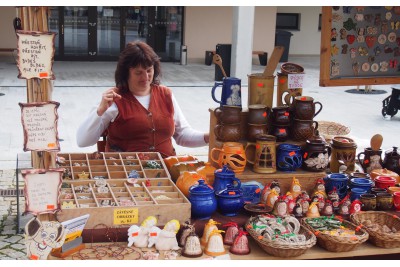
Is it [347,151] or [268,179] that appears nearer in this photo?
[268,179]

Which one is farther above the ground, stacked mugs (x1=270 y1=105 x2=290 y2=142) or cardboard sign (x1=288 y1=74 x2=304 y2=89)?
cardboard sign (x1=288 y1=74 x2=304 y2=89)

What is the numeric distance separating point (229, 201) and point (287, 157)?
0.52 m

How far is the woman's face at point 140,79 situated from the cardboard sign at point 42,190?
5.31ft

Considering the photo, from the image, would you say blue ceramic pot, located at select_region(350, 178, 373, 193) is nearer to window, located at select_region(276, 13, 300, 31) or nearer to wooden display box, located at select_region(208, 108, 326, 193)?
wooden display box, located at select_region(208, 108, 326, 193)

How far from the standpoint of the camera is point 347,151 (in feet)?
12.1

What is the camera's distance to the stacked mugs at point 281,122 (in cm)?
346

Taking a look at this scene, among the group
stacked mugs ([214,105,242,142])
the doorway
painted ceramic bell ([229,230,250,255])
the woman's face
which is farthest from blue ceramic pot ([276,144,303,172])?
the doorway

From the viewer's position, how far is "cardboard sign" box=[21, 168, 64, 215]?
2.37 m

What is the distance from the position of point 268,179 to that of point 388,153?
94 centimetres

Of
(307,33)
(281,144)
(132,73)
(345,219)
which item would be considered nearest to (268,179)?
(281,144)

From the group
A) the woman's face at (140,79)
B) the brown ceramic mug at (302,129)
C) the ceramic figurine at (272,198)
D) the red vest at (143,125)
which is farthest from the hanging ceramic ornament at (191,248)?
the woman's face at (140,79)

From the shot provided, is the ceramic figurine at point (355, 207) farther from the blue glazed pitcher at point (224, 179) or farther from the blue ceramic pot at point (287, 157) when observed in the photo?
the blue glazed pitcher at point (224, 179)

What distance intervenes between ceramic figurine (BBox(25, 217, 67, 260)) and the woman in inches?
54.5
